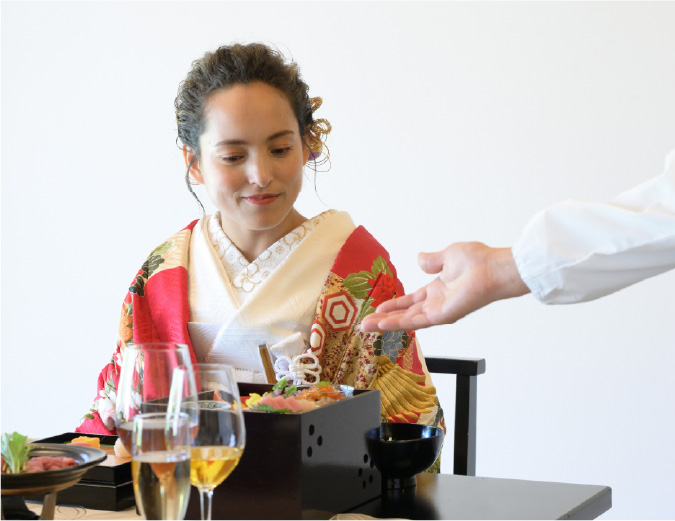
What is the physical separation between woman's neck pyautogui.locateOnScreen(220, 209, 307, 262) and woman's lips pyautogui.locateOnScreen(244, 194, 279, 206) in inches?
4.6

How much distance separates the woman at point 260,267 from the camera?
1.70m

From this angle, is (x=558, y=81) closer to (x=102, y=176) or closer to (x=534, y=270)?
(x=102, y=176)

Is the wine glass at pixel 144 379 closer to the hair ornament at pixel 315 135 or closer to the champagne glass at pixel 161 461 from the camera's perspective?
the champagne glass at pixel 161 461

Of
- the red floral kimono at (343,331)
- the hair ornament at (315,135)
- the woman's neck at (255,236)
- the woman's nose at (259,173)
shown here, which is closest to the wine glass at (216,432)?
the red floral kimono at (343,331)

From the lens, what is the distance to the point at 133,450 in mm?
842

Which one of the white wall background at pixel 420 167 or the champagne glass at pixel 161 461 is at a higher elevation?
the white wall background at pixel 420 167

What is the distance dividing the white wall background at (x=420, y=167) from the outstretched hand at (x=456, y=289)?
6.00 feet

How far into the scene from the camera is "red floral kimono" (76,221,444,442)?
5.24 feet

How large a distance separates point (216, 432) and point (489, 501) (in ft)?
1.42

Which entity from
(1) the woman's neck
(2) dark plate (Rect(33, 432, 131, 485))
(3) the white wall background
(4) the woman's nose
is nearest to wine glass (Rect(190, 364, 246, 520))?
(2) dark plate (Rect(33, 432, 131, 485))

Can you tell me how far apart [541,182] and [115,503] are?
2.12 metres

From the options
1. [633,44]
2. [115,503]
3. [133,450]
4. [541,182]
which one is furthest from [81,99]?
[133,450]

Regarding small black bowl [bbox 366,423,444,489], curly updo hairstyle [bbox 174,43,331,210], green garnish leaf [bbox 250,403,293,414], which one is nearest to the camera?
green garnish leaf [bbox 250,403,293,414]

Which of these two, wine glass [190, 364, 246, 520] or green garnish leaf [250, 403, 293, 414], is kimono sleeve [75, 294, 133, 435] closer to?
green garnish leaf [250, 403, 293, 414]
